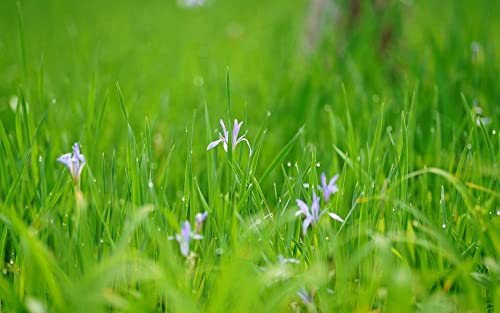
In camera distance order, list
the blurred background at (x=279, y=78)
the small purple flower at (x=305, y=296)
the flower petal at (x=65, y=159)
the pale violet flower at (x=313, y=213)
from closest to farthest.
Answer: the small purple flower at (x=305, y=296), the pale violet flower at (x=313, y=213), the flower petal at (x=65, y=159), the blurred background at (x=279, y=78)

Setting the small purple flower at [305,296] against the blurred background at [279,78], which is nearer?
the small purple flower at [305,296]

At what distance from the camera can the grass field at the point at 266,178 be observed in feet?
3.92

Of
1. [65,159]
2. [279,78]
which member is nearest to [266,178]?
[65,159]

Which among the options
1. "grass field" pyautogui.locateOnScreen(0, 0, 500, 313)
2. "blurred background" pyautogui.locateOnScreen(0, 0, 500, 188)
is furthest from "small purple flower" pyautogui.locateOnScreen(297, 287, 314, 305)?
"blurred background" pyautogui.locateOnScreen(0, 0, 500, 188)

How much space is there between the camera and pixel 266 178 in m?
2.08

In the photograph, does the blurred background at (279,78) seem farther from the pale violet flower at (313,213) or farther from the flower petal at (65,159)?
the pale violet flower at (313,213)

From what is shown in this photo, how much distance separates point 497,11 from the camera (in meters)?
5.98

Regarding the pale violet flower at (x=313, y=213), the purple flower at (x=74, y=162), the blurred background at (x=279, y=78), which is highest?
the purple flower at (x=74, y=162)

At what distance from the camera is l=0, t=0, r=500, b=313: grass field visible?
1194 millimetres

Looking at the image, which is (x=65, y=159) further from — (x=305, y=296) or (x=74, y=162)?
(x=305, y=296)

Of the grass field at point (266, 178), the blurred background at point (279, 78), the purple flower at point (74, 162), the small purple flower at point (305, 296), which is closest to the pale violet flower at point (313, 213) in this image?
the grass field at point (266, 178)

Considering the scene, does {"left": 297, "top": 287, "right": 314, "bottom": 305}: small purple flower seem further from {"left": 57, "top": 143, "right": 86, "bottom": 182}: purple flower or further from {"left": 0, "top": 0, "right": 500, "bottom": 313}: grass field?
{"left": 57, "top": 143, "right": 86, "bottom": 182}: purple flower

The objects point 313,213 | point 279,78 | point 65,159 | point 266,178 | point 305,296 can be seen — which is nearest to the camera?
point 305,296

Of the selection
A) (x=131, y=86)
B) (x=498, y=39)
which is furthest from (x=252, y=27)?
(x=131, y=86)
